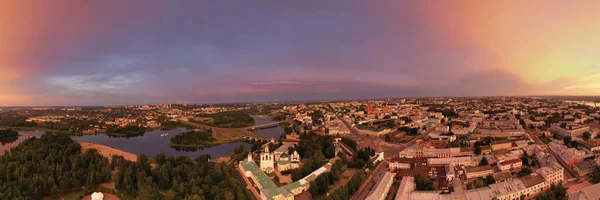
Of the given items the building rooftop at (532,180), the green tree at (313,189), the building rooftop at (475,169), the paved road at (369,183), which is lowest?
the paved road at (369,183)

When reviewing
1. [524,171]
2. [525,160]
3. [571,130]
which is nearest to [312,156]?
[524,171]

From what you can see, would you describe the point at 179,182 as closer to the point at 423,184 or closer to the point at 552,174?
the point at 423,184

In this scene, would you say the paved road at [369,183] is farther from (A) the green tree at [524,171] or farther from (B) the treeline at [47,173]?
(B) the treeline at [47,173]

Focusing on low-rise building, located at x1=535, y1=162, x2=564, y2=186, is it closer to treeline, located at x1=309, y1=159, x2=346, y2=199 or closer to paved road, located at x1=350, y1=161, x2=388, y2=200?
paved road, located at x1=350, y1=161, x2=388, y2=200

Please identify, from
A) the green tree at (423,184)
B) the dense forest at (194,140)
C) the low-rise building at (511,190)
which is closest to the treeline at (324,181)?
the green tree at (423,184)

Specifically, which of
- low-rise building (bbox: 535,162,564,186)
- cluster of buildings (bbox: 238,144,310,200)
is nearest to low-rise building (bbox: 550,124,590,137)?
low-rise building (bbox: 535,162,564,186)

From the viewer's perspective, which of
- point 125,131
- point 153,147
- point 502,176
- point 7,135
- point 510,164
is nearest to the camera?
point 502,176
